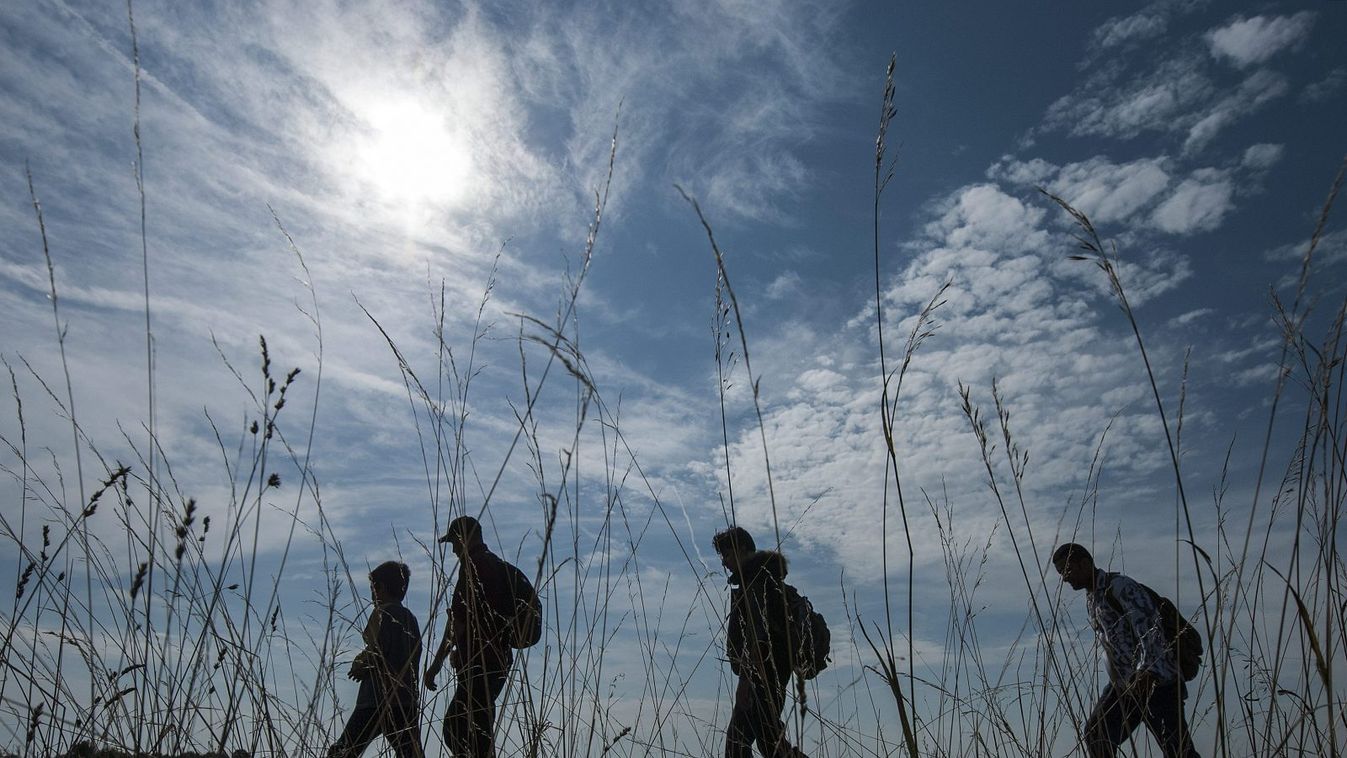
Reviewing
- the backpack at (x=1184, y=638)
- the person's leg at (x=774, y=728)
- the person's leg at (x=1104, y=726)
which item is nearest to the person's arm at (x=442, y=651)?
the person's leg at (x=774, y=728)

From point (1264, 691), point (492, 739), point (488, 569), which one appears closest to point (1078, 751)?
point (1264, 691)

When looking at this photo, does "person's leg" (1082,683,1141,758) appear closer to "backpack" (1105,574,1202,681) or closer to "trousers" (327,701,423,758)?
"backpack" (1105,574,1202,681)

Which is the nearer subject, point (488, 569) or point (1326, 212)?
point (1326, 212)

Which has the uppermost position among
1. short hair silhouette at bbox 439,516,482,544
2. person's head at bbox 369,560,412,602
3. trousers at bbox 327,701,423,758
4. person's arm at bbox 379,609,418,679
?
person's head at bbox 369,560,412,602

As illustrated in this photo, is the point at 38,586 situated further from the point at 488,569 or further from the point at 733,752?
the point at 733,752

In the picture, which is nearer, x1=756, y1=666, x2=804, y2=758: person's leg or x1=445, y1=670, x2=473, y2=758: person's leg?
x1=756, y1=666, x2=804, y2=758: person's leg

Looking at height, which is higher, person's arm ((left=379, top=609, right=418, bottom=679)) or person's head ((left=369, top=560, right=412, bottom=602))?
person's head ((left=369, top=560, right=412, bottom=602))

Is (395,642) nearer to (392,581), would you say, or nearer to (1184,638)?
(392,581)

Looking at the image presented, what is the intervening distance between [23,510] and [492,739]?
1.45m

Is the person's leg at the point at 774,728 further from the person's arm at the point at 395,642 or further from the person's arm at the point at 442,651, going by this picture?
the person's arm at the point at 395,642

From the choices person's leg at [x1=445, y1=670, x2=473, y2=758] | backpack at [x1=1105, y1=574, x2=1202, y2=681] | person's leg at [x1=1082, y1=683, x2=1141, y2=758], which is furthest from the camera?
backpack at [x1=1105, y1=574, x2=1202, y2=681]

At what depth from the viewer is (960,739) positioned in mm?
2541

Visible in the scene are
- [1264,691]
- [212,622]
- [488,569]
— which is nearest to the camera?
[212,622]

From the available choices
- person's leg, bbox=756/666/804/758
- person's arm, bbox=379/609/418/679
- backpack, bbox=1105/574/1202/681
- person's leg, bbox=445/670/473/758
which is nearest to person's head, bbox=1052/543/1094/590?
backpack, bbox=1105/574/1202/681
